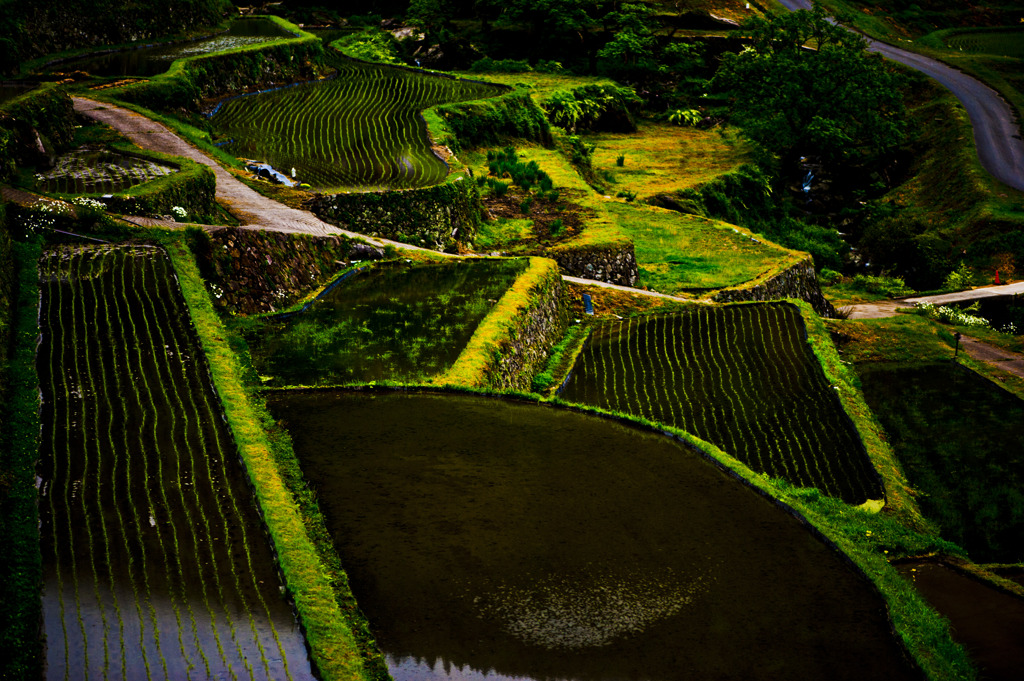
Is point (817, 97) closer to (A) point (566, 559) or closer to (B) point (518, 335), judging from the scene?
(B) point (518, 335)

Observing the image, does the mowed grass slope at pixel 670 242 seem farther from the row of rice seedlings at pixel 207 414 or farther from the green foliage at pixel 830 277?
the row of rice seedlings at pixel 207 414

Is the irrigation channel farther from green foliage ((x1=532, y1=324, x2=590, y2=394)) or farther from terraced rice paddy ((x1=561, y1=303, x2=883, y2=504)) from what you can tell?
terraced rice paddy ((x1=561, y1=303, x2=883, y2=504))

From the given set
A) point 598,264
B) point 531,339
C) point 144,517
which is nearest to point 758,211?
point 598,264

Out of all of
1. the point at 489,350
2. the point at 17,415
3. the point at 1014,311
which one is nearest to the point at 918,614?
the point at 489,350

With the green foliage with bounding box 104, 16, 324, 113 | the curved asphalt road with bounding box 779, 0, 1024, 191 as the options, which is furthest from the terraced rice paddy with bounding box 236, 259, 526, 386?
the curved asphalt road with bounding box 779, 0, 1024, 191

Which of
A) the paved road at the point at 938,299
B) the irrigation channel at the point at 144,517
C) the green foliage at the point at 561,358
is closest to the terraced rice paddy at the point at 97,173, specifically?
the irrigation channel at the point at 144,517
